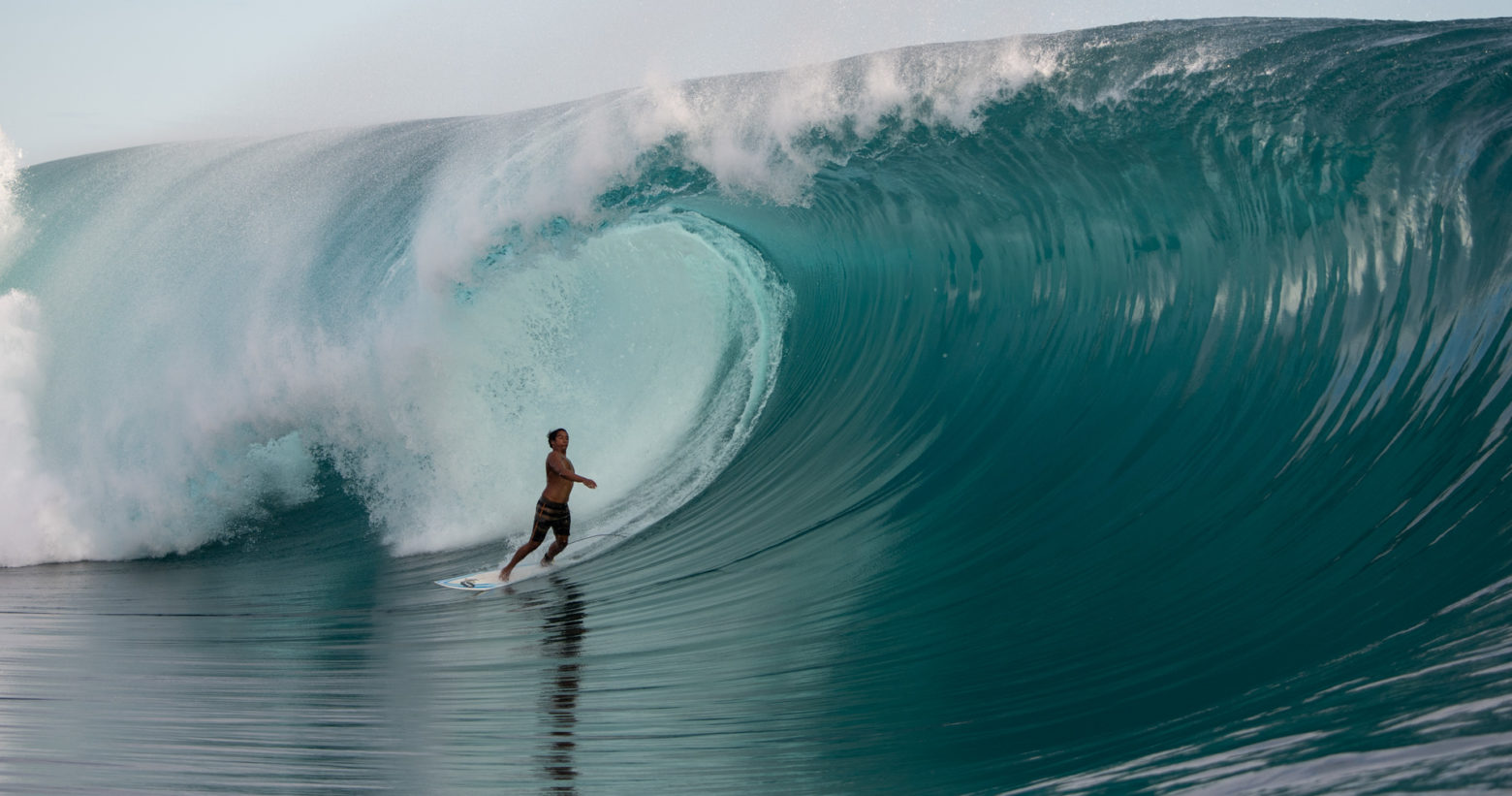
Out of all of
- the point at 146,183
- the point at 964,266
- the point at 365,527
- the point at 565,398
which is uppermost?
the point at 146,183

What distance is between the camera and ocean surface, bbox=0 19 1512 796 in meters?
3.41

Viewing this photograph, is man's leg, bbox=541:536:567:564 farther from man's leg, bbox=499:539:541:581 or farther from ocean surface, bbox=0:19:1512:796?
ocean surface, bbox=0:19:1512:796

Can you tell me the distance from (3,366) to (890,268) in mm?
8851

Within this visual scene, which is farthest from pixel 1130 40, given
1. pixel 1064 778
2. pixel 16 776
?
pixel 16 776

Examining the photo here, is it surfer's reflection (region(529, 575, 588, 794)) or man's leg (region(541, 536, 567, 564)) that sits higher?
man's leg (region(541, 536, 567, 564))

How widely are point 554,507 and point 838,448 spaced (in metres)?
1.96

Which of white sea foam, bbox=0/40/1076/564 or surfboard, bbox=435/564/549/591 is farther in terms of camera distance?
white sea foam, bbox=0/40/1076/564

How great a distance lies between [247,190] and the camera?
48.2ft

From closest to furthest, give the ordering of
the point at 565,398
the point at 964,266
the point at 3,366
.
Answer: the point at 964,266, the point at 565,398, the point at 3,366

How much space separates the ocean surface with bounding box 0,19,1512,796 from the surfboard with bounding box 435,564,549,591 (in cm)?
14

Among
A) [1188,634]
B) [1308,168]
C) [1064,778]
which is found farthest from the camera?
[1308,168]

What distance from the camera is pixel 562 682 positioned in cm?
446

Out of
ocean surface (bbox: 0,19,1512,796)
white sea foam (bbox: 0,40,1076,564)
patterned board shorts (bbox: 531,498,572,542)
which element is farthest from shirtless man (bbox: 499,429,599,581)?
white sea foam (bbox: 0,40,1076,564)

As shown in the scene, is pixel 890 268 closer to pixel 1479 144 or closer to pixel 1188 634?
pixel 1479 144
